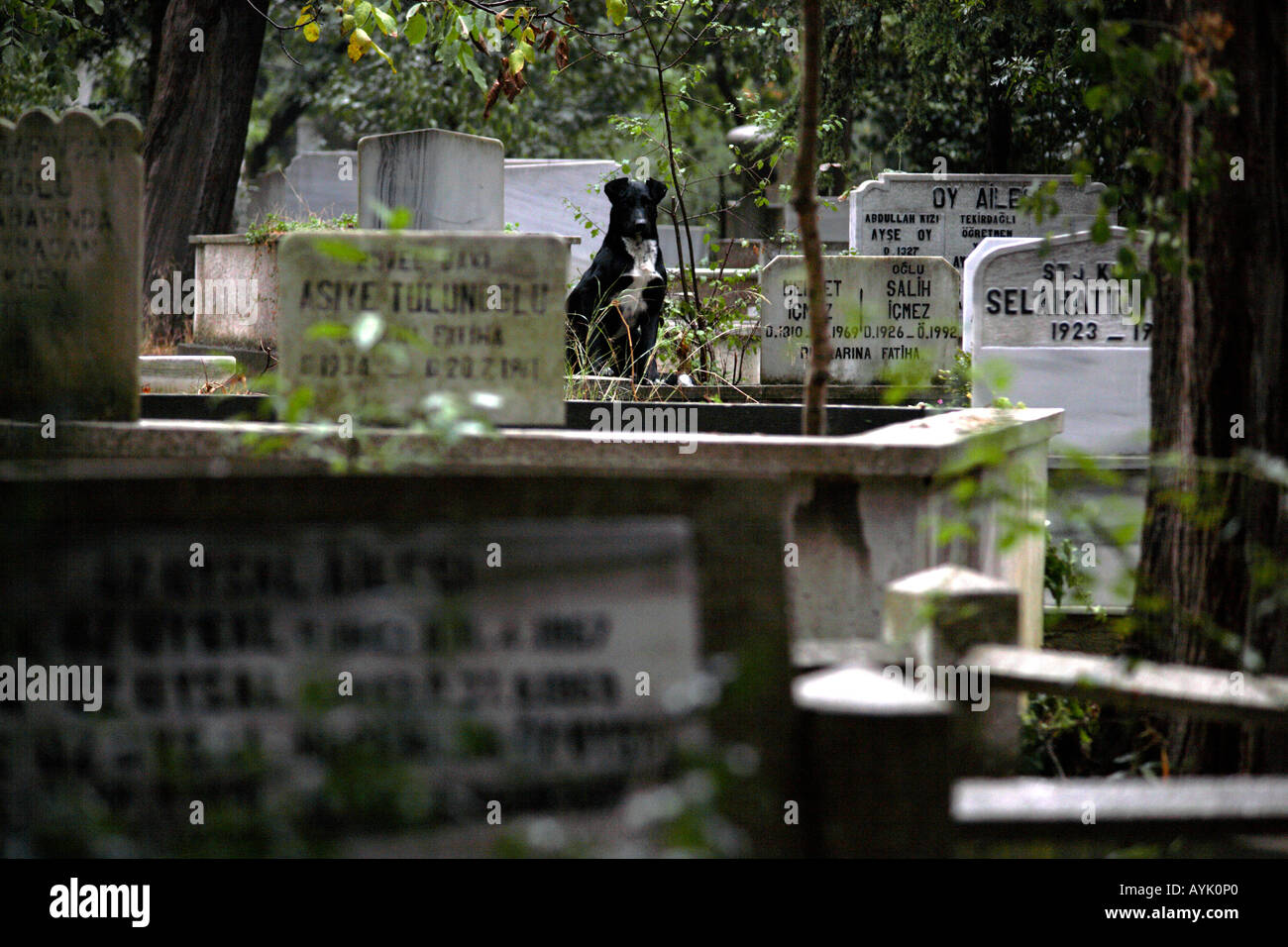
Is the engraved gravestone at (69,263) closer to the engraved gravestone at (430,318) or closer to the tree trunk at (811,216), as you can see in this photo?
the engraved gravestone at (430,318)

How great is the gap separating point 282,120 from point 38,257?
30.2 m

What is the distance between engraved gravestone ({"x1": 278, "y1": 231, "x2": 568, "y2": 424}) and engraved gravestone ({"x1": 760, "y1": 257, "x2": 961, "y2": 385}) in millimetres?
5672

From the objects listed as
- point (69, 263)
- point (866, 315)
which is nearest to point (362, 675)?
point (69, 263)

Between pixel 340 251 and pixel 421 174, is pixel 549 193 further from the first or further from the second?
pixel 340 251

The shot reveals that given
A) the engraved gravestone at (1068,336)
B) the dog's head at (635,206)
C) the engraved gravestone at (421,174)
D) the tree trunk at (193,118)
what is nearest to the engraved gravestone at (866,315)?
the dog's head at (635,206)

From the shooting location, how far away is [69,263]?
3.77 m

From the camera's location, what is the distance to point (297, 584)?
118 inches

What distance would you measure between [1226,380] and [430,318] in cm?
229

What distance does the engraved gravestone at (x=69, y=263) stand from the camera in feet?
12.3

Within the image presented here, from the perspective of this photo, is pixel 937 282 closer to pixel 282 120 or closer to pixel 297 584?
pixel 297 584
